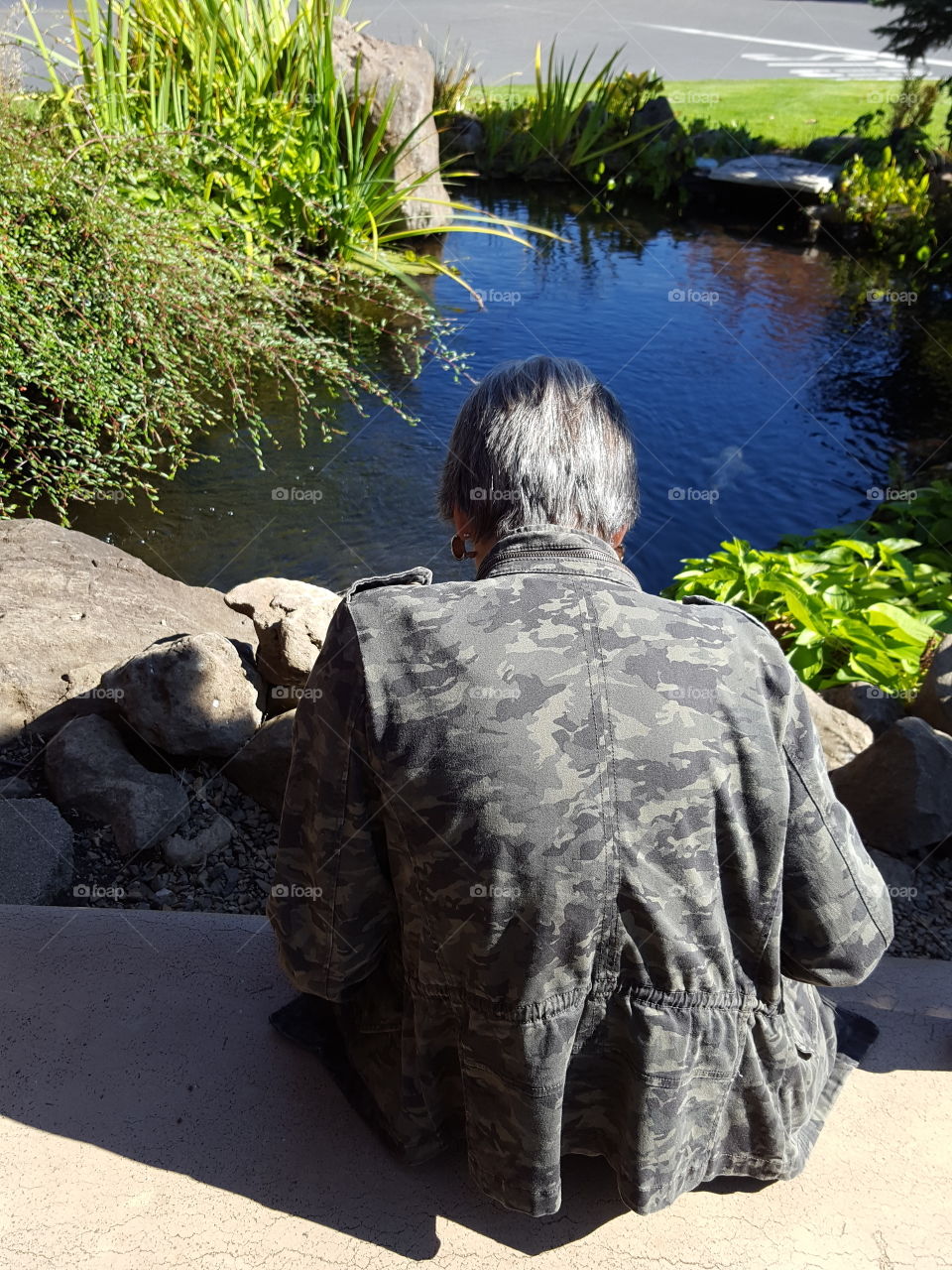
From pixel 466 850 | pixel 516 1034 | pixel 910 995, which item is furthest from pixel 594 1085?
pixel 910 995

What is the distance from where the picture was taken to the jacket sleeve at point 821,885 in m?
1.37

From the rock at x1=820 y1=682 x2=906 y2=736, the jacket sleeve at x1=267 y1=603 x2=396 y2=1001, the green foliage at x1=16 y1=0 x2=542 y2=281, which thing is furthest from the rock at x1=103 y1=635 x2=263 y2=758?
the green foliage at x1=16 y1=0 x2=542 y2=281

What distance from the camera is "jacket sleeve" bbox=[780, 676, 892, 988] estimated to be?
53.7 inches

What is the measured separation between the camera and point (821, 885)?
142 centimetres

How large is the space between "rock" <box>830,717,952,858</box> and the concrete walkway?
662mm

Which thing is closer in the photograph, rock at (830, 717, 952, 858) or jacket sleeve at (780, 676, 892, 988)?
jacket sleeve at (780, 676, 892, 988)

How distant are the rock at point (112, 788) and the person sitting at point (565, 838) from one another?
1.05 meters

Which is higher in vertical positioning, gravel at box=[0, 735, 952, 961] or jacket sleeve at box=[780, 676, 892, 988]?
jacket sleeve at box=[780, 676, 892, 988]

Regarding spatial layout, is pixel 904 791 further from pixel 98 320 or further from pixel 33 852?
pixel 98 320

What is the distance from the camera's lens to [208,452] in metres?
5.34

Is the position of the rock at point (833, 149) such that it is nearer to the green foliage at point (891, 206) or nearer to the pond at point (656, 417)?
the green foliage at point (891, 206)

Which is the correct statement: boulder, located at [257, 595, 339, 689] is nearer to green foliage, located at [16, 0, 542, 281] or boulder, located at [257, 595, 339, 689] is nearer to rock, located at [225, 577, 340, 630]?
rock, located at [225, 577, 340, 630]

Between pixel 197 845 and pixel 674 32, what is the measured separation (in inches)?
637

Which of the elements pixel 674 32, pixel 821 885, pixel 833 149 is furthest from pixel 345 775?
pixel 674 32
